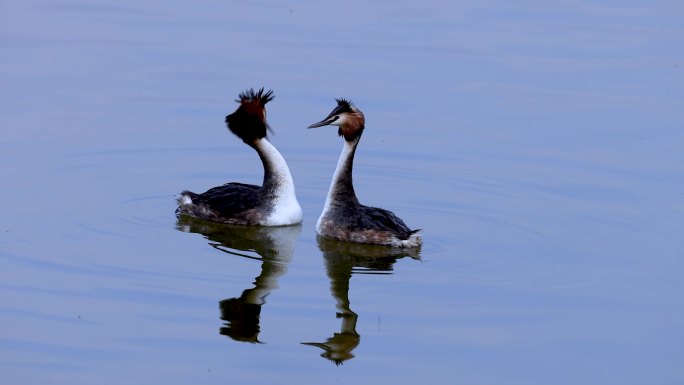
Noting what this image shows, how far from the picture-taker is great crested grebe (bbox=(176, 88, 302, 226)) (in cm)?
1428

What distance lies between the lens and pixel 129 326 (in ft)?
35.2

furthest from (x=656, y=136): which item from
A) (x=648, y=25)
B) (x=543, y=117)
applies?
(x=648, y=25)

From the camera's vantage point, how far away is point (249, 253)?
1317 centimetres

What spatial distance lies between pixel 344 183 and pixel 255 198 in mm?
995

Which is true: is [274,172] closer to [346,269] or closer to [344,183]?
[344,183]

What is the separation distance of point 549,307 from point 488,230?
2.37 meters

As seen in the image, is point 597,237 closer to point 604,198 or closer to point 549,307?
point 604,198

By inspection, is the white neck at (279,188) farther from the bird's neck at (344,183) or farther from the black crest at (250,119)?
the bird's neck at (344,183)

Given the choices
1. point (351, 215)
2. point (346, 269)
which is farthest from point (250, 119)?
point (346, 269)

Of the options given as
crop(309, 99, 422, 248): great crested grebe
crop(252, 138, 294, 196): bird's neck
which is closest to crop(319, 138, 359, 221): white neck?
crop(309, 99, 422, 248): great crested grebe

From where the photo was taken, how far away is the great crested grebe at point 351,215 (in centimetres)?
1334

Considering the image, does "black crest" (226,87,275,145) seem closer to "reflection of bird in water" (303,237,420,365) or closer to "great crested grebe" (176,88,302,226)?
"great crested grebe" (176,88,302,226)

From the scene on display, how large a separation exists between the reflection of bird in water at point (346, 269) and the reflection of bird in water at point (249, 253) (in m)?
0.40

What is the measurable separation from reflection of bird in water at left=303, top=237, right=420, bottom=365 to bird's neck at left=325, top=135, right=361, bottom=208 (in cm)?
A: 42
